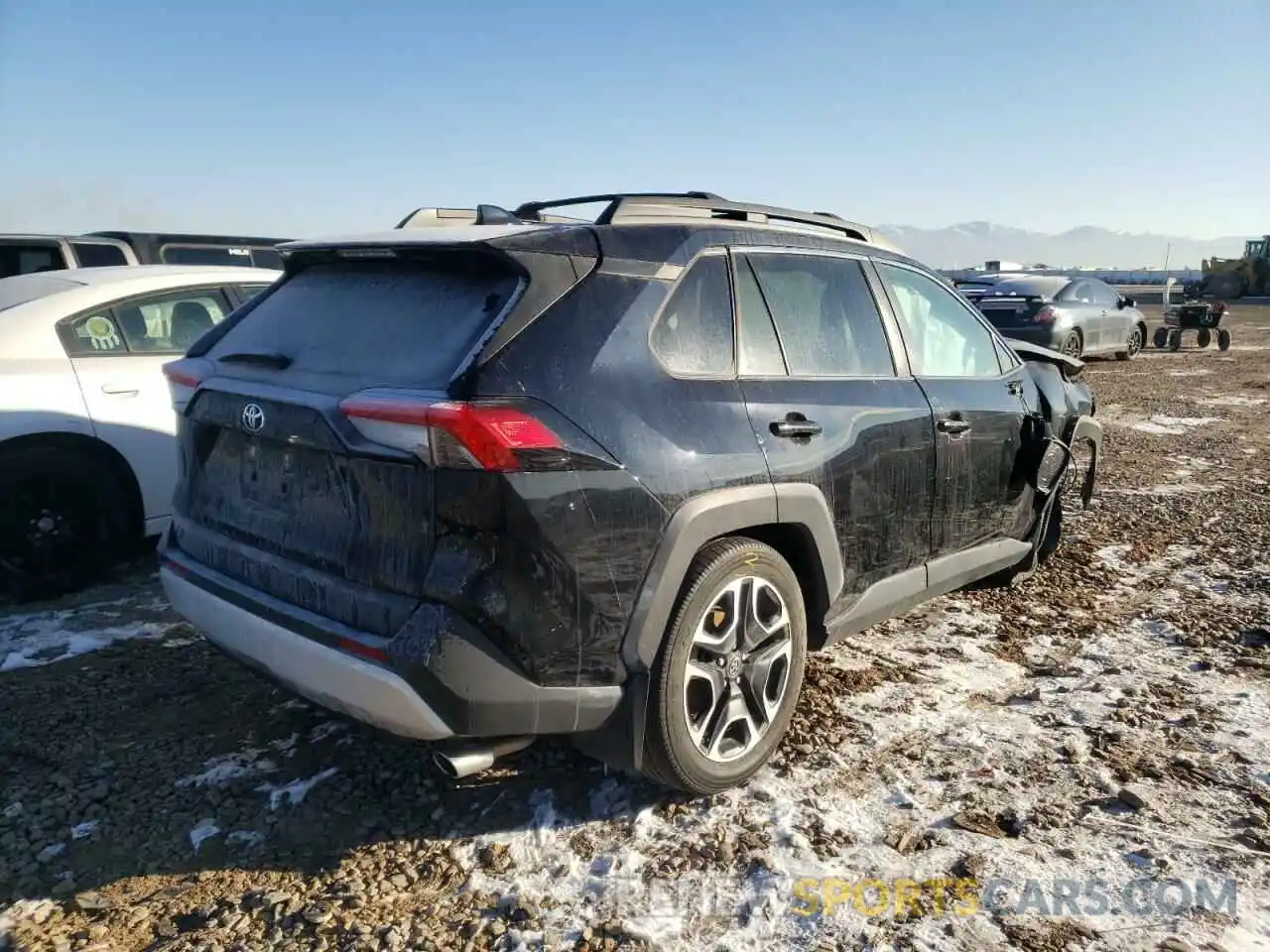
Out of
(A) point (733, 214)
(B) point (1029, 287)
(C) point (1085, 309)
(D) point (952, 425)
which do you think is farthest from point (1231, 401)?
(A) point (733, 214)

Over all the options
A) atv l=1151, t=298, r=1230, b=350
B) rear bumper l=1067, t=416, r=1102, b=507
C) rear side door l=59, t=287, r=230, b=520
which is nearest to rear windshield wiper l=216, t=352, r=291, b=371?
rear side door l=59, t=287, r=230, b=520

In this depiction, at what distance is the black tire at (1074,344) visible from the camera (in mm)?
15719

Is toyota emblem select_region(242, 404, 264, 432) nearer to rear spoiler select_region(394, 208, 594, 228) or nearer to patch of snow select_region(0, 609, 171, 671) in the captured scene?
rear spoiler select_region(394, 208, 594, 228)

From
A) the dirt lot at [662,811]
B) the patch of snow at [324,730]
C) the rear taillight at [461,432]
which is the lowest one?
the dirt lot at [662,811]

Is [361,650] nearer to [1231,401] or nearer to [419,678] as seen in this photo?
[419,678]

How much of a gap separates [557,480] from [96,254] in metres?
8.74

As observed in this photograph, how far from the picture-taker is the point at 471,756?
2.53 meters

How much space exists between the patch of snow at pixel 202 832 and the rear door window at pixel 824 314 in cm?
236

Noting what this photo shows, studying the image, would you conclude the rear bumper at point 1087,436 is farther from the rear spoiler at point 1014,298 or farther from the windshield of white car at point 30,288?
the rear spoiler at point 1014,298

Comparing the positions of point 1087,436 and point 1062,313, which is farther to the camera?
point 1062,313

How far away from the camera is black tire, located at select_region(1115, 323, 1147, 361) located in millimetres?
17922

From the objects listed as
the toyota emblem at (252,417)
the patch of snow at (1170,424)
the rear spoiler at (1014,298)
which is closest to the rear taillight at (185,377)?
the toyota emblem at (252,417)

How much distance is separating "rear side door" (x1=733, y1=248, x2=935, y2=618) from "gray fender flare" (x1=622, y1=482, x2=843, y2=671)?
0.33ft

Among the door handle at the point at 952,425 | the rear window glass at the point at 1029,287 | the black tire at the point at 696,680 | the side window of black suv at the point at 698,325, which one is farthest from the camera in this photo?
the rear window glass at the point at 1029,287
